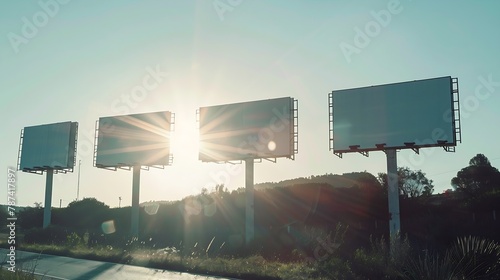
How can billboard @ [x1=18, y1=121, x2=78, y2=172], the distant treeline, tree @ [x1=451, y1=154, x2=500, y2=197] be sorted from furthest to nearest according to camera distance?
1. tree @ [x1=451, y1=154, x2=500, y2=197]
2. billboard @ [x1=18, y1=121, x2=78, y2=172]
3. the distant treeline

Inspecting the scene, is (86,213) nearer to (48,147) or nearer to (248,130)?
(48,147)

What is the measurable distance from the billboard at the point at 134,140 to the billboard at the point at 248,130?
161 inches

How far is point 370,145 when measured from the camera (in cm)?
2977

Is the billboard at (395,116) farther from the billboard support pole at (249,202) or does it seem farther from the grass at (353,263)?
the grass at (353,263)

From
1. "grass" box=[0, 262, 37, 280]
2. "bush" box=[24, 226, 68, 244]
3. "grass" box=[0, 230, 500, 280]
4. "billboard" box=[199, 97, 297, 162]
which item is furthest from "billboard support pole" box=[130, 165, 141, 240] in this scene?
"grass" box=[0, 262, 37, 280]

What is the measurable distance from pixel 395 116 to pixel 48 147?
97.6 feet

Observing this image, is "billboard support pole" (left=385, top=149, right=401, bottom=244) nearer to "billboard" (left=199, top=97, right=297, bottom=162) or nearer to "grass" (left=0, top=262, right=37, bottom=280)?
"billboard" (left=199, top=97, right=297, bottom=162)

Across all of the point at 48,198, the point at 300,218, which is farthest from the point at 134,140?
the point at 300,218

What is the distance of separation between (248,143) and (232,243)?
248 inches

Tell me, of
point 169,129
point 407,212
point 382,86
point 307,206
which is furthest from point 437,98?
point 169,129

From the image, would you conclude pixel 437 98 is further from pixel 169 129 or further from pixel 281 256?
pixel 169 129

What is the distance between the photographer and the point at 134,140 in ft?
131

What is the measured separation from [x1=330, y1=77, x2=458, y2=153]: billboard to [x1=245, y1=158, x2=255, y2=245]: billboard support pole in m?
5.56

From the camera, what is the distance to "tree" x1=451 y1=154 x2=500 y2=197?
200 ft
